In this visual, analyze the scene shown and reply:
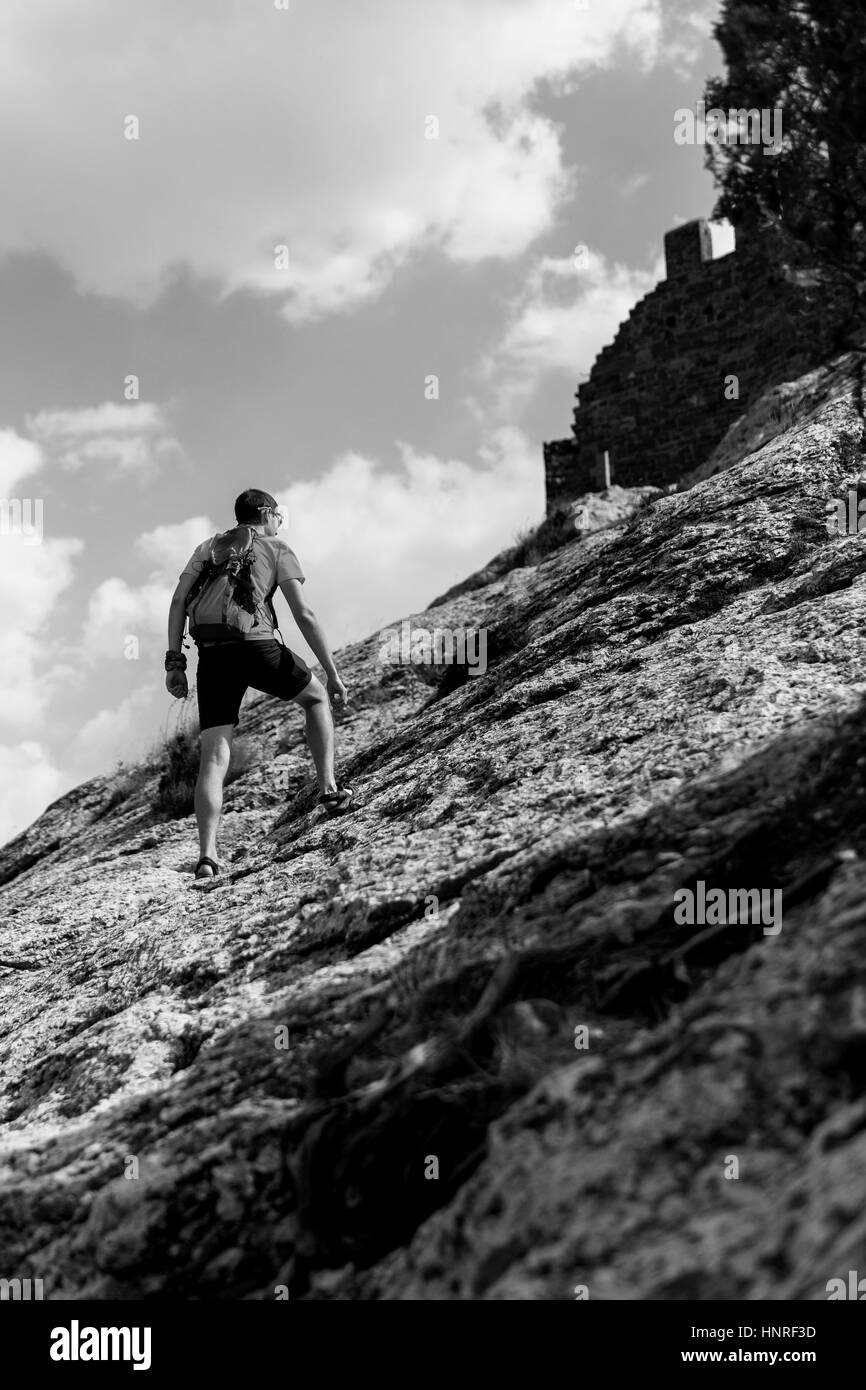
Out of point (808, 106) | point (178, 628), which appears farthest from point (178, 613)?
point (808, 106)

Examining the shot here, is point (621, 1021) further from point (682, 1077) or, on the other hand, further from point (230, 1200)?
point (230, 1200)

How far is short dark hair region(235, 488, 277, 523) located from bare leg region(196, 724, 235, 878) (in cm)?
118

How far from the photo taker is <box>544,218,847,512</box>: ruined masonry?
18844 millimetres

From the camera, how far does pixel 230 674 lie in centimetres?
645

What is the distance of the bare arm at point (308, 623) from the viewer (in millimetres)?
6723

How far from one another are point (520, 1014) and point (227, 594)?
3732mm

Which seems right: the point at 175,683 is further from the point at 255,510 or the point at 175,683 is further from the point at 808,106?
the point at 808,106

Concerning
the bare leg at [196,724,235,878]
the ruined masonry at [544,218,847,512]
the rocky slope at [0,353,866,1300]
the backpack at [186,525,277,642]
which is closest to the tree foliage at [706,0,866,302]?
the rocky slope at [0,353,866,1300]

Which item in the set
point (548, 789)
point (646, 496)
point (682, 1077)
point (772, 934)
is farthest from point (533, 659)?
point (646, 496)

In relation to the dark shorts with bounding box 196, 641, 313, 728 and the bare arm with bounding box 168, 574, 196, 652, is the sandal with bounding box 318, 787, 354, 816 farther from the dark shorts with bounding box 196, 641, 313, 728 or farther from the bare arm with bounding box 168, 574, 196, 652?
the bare arm with bounding box 168, 574, 196, 652

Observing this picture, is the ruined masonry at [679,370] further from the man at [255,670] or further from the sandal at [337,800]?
the sandal at [337,800]

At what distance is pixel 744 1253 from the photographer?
2.18 m

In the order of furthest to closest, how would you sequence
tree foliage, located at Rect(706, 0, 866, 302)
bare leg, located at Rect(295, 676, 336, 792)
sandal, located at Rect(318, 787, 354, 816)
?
bare leg, located at Rect(295, 676, 336, 792) → sandal, located at Rect(318, 787, 354, 816) → tree foliage, located at Rect(706, 0, 866, 302)
